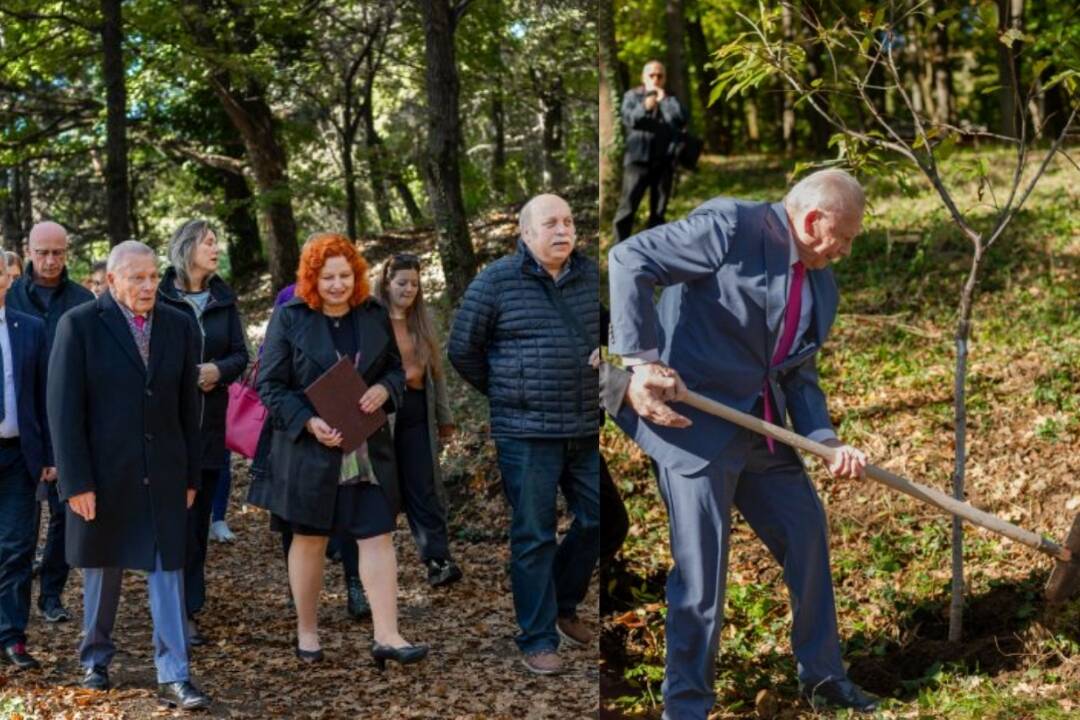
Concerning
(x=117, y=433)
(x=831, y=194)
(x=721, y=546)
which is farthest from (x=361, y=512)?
(x=831, y=194)

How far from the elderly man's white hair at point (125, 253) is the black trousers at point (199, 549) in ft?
4.37

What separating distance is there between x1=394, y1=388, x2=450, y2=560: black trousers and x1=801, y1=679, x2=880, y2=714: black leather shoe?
1.70 meters

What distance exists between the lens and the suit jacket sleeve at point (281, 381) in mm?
5656

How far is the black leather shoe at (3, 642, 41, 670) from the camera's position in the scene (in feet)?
20.0

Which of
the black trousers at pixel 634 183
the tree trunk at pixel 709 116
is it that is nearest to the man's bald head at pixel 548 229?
the black trousers at pixel 634 183

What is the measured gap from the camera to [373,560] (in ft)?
18.7

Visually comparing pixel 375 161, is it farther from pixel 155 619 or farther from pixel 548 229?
pixel 155 619

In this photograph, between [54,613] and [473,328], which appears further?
[54,613]

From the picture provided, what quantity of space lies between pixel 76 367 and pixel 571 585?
82.1 inches

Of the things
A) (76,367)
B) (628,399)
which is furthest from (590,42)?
(76,367)

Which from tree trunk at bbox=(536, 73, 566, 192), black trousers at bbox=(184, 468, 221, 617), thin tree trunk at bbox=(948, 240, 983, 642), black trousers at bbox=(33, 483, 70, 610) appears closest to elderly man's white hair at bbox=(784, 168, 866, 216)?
tree trunk at bbox=(536, 73, 566, 192)

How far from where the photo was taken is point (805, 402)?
16.4 feet

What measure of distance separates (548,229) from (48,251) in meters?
2.50

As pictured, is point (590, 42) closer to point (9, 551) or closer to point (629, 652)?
point (629, 652)
